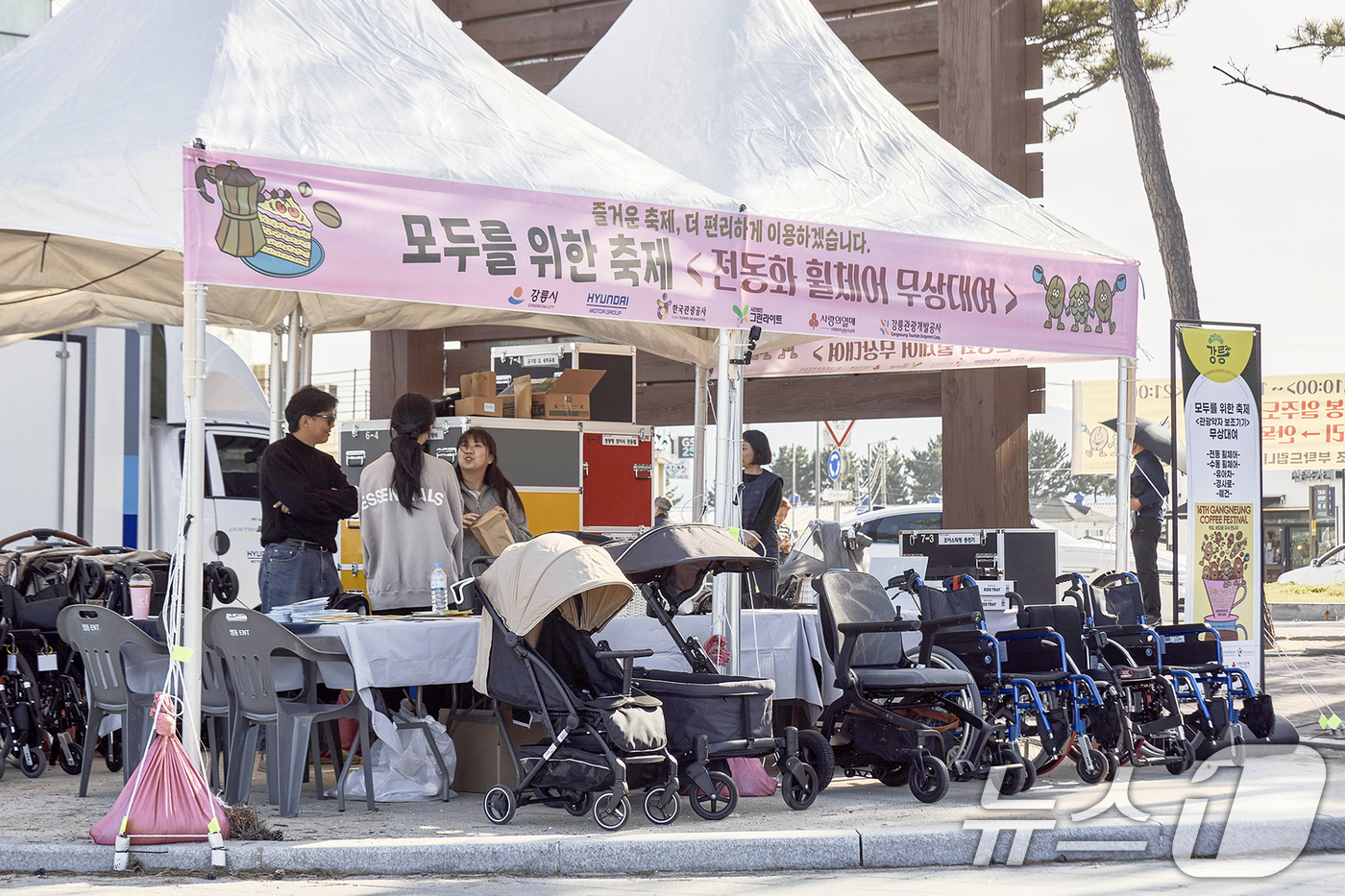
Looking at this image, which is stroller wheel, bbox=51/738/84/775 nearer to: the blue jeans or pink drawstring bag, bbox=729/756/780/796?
the blue jeans

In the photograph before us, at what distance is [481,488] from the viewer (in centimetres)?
847

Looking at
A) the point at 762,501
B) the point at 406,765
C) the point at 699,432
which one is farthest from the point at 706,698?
the point at 699,432

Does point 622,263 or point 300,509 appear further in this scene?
point 300,509

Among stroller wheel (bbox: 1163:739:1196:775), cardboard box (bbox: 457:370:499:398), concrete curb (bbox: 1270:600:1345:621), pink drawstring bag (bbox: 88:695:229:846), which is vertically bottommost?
concrete curb (bbox: 1270:600:1345:621)

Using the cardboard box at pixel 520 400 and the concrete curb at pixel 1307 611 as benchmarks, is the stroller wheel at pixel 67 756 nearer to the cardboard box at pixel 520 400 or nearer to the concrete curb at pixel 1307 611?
the cardboard box at pixel 520 400

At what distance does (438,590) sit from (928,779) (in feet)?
→ 8.50

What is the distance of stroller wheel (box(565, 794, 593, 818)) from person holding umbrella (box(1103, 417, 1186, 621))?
829 cm

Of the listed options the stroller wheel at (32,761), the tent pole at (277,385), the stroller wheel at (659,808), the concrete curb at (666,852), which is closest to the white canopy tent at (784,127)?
the stroller wheel at (659,808)

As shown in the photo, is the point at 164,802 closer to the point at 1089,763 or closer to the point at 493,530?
the point at 493,530

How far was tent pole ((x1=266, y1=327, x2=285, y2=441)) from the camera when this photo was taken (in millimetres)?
10539

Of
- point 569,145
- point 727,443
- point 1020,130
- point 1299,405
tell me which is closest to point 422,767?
point 727,443

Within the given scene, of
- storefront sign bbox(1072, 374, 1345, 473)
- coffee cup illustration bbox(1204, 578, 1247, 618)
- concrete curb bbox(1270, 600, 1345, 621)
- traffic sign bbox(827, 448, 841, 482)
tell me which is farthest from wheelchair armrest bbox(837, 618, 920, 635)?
storefront sign bbox(1072, 374, 1345, 473)

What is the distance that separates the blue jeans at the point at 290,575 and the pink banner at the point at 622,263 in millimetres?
2011

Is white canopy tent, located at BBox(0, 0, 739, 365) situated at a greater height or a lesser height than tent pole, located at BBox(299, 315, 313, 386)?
greater
